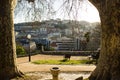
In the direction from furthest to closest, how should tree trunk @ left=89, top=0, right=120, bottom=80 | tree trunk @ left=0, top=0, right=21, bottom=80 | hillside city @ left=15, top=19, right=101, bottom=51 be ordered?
hillside city @ left=15, top=19, right=101, bottom=51
tree trunk @ left=0, top=0, right=21, bottom=80
tree trunk @ left=89, top=0, right=120, bottom=80

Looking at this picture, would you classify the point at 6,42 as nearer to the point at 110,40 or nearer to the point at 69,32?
the point at 110,40

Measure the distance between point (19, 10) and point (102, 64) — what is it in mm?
6630

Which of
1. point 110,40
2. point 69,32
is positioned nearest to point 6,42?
point 110,40

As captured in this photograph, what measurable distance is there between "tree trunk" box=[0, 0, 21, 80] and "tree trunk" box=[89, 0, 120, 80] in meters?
3.69

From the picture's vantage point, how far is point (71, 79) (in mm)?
11438

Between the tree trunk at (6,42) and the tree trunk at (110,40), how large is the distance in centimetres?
369

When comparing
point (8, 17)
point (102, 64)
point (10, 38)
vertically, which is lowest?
point (102, 64)

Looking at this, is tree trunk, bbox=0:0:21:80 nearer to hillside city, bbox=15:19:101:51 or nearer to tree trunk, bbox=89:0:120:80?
hillside city, bbox=15:19:101:51

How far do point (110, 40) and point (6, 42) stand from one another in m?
4.34

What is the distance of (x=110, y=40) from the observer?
895 centimetres

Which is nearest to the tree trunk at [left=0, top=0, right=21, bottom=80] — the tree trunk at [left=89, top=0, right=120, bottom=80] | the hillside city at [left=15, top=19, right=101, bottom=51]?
the hillside city at [left=15, top=19, right=101, bottom=51]

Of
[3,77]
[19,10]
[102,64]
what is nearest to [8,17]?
[3,77]

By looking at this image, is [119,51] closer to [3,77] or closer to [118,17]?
[118,17]

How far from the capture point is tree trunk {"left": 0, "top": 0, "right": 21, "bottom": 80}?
36.1 feet
